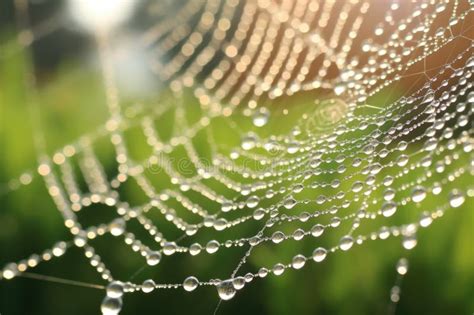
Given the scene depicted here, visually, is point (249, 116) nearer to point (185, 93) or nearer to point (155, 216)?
point (185, 93)

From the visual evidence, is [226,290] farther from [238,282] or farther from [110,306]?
[110,306]

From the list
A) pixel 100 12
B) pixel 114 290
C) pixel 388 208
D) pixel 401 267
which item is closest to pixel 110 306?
pixel 114 290

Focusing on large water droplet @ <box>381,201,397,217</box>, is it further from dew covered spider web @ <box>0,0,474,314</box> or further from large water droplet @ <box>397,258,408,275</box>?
large water droplet @ <box>397,258,408,275</box>

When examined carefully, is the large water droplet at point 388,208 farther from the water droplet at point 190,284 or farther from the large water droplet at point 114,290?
the large water droplet at point 114,290

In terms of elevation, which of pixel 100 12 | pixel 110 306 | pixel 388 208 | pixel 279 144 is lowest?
pixel 110 306

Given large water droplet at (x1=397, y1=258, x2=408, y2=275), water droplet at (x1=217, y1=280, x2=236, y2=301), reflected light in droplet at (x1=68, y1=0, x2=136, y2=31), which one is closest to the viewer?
water droplet at (x1=217, y1=280, x2=236, y2=301)

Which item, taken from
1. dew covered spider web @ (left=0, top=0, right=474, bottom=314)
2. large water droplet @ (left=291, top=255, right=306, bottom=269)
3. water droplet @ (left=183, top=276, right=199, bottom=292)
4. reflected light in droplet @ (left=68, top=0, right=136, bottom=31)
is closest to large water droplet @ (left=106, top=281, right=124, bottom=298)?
dew covered spider web @ (left=0, top=0, right=474, bottom=314)

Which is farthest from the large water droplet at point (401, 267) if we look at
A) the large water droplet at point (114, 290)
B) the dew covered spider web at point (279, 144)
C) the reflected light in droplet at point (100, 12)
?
the reflected light in droplet at point (100, 12)
